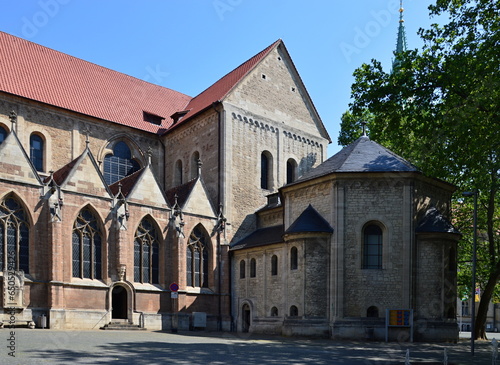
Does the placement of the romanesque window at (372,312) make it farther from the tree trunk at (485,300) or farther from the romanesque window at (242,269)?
the romanesque window at (242,269)

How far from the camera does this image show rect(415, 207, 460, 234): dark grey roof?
76.9 feet

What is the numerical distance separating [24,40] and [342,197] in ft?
Result: 74.2

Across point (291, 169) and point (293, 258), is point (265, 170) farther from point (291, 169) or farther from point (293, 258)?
point (293, 258)

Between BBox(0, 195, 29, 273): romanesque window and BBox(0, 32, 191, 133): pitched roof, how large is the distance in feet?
27.7

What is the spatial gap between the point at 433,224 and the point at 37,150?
21.2 m

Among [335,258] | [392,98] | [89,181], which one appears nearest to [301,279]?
[335,258]

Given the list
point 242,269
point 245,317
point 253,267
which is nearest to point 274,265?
point 253,267

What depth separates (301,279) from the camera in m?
24.2

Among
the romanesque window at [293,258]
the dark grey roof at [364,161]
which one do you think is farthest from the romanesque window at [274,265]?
the dark grey roof at [364,161]

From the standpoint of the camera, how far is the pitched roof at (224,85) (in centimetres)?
3253

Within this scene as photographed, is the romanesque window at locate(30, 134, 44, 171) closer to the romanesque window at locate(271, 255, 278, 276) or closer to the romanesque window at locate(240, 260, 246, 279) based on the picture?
the romanesque window at locate(240, 260, 246, 279)

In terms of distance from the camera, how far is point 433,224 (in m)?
23.7

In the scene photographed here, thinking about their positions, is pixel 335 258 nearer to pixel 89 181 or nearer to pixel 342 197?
pixel 342 197

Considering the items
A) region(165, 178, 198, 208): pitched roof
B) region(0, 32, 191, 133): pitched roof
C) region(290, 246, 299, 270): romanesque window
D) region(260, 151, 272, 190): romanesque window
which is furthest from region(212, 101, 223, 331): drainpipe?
region(290, 246, 299, 270): romanesque window
